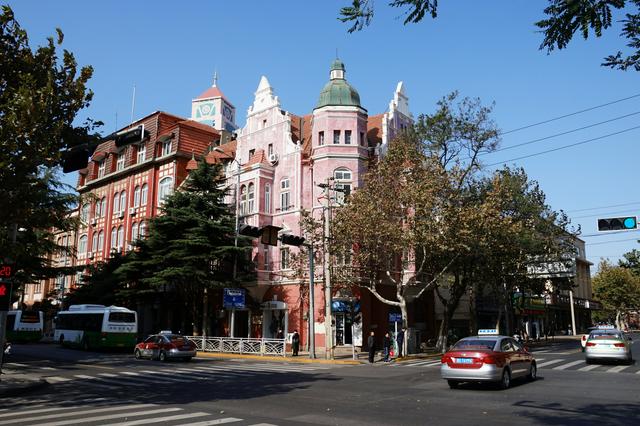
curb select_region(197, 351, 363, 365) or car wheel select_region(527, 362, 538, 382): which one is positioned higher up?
car wheel select_region(527, 362, 538, 382)

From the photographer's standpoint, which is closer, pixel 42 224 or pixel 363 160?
pixel 42 224

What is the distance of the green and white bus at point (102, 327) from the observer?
3470 centimetres

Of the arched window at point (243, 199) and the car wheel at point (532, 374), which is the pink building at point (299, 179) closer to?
the arched window at point (243, 199)

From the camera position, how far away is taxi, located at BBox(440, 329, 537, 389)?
14555 millimetres

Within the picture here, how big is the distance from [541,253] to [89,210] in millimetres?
48767

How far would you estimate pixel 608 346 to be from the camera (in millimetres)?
23016

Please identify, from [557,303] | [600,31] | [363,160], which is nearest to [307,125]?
[363,160]

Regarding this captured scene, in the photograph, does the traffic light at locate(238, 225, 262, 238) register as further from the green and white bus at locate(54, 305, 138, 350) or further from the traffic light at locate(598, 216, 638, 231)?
the green and white bus at locate(54, 305, 138, 350)

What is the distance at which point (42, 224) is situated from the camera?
14414 millimetres

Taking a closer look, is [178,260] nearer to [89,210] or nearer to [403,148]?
[403,148]

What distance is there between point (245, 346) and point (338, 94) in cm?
1945

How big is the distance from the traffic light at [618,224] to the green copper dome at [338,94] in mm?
24300

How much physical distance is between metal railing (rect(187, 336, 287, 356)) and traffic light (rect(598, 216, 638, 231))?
1893 centimetres

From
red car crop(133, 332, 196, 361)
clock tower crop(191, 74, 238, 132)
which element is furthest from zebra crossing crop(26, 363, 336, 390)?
clock tower crop(191, 74, 238, 132)
